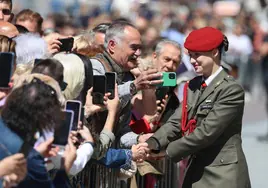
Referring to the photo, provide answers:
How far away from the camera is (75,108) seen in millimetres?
5254

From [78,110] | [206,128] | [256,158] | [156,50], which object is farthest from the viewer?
[256,158]

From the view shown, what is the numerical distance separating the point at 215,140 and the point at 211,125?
0.17 m

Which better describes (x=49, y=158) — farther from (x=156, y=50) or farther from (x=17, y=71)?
(x=156, y=50)

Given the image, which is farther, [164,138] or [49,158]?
[164,138]

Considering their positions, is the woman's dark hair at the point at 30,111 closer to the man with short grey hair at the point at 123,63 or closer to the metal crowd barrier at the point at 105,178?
the metal crowd barrier at the point at 105,178

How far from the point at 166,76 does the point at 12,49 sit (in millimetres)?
1538

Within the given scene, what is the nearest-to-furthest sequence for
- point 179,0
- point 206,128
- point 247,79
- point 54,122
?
point 54,122
point 206,128
point 247,79
point 179,0

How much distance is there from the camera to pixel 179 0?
31.2 metres

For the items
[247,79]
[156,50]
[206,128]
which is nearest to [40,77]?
[206,128]

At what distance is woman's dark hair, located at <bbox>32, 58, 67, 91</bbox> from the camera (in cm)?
522

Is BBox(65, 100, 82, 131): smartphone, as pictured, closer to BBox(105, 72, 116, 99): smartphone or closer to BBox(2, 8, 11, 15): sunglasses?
BBox(105, 72, 116, 99): smartphone

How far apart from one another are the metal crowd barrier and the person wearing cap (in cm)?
45

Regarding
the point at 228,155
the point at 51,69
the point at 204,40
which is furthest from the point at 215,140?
the point at 51,69

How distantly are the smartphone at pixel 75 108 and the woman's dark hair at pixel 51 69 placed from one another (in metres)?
0.14
